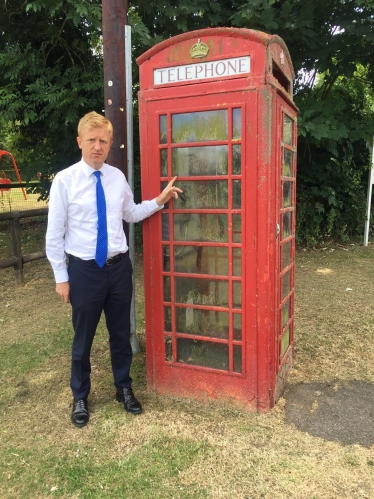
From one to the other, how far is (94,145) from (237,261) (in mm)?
1230

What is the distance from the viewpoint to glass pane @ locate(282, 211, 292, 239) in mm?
3282

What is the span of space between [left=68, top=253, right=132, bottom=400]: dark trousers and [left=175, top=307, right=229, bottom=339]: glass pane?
16.4 inches

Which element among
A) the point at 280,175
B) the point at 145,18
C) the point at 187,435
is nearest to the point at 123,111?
the point at 280,175

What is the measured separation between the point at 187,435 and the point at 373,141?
7187 millimetres

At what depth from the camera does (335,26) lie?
22.5 feet

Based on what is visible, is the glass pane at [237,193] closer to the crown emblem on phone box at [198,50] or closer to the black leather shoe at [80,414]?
the crown emblem on phone box at [198,50]

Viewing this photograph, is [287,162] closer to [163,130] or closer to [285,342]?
[163,130]

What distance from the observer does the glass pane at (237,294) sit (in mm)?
2971

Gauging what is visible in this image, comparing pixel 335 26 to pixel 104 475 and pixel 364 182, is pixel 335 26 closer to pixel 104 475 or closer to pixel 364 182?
pixel 364 182

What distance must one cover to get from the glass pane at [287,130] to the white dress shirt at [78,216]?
1.28m

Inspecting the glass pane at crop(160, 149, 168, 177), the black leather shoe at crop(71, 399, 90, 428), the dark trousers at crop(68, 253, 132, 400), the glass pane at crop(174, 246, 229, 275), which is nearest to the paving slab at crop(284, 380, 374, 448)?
the glass pane at crop(174, 246, 229, 275)

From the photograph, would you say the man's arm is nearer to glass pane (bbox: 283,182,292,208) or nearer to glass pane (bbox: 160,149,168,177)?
glass pane (bbox: 160,149,168,177)

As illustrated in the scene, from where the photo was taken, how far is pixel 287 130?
3236 mm

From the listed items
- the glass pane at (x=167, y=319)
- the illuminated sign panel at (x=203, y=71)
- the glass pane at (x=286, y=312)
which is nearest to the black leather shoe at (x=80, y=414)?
the glass pane at (x=167, y=319)
